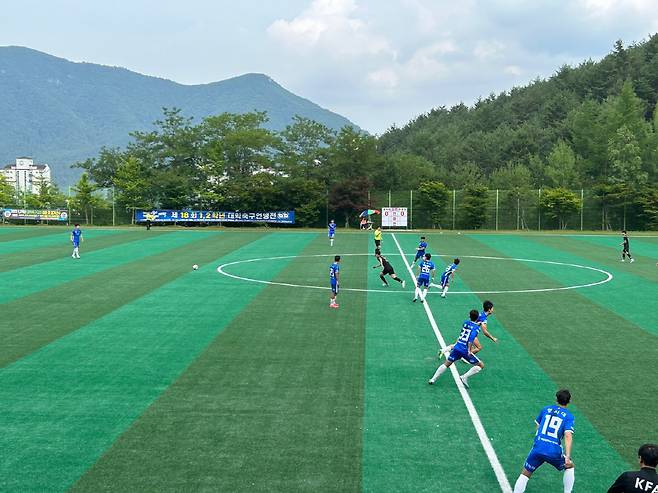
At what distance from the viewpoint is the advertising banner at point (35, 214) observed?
69500mm

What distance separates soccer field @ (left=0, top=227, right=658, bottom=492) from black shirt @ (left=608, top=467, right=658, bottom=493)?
254 centimetres

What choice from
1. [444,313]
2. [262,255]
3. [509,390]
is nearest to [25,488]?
[509,390]

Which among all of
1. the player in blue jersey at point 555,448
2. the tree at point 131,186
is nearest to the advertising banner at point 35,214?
the tree at point 131,186

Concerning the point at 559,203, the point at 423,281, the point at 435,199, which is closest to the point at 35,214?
the point at 435,199

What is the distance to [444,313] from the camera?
21.1m

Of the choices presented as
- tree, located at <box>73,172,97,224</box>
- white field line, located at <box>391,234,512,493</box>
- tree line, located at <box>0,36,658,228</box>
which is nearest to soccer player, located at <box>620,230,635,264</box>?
white field line, located at <box>391,234,512,493</box>

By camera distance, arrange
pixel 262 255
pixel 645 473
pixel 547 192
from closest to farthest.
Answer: pixel 645 473
pixel 262 255
pixel 547 192

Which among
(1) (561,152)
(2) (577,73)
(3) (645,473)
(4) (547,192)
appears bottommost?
(3) (645,473)

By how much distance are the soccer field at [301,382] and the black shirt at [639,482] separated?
254 centimetres

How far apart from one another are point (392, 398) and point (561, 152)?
86.3m

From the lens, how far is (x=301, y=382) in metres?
13.6

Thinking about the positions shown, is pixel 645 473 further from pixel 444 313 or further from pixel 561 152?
pixel 561 152

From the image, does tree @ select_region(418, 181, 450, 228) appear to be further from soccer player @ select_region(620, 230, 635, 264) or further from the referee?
the referee

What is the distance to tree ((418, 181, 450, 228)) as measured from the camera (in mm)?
69250
